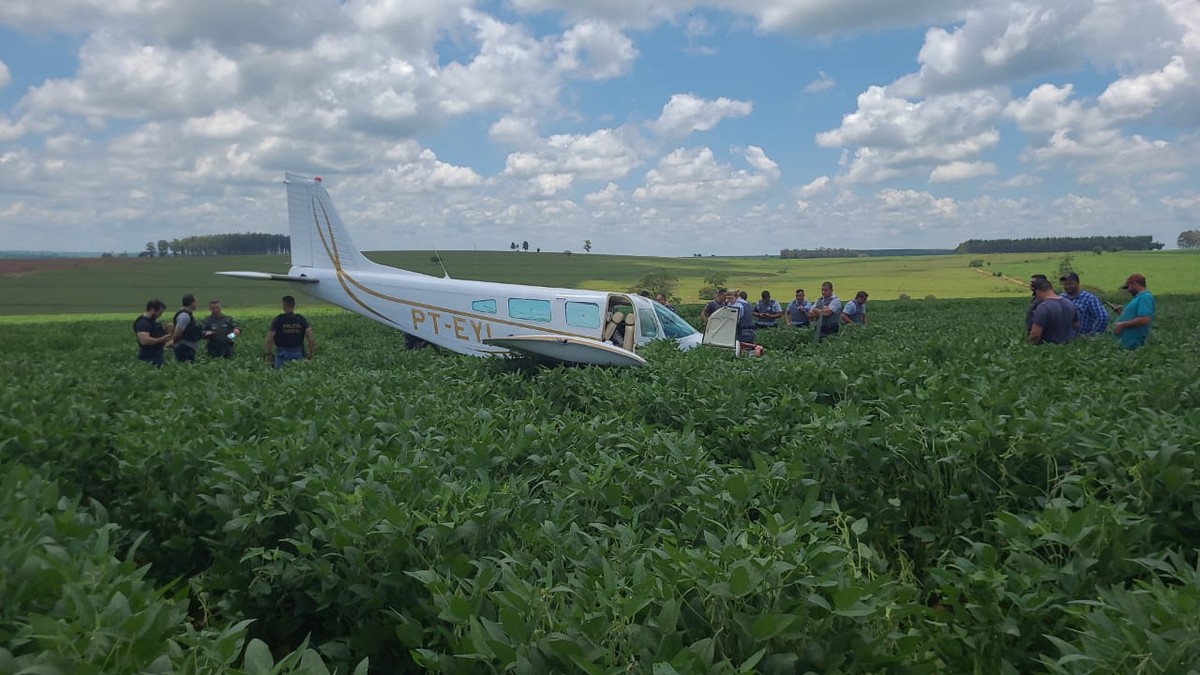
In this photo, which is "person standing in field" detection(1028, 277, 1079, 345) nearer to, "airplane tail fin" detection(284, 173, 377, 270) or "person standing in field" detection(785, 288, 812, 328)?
"person standing in field" detection(785, 288, 812, 328)

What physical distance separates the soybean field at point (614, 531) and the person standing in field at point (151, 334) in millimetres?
5772

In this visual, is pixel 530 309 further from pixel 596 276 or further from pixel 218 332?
pixel 596 276

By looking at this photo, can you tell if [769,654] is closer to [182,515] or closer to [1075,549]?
[1075,549]

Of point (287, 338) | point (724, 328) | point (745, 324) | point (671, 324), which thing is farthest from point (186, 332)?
point (745, 324)

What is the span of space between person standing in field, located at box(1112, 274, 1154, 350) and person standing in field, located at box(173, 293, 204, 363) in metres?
14.5

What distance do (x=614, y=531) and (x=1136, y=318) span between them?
9791 mm

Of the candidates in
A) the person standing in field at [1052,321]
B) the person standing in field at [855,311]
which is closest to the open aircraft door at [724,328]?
the person standing in field at [1052,321]

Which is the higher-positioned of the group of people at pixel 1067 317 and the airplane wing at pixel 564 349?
the group of people at pixel 1067 317

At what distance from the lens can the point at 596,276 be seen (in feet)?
253

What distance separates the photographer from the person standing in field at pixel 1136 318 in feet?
31.4

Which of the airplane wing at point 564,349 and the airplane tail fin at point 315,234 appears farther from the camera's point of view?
the airplane tail fin at point 315,234

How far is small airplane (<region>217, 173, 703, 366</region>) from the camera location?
13852 mm

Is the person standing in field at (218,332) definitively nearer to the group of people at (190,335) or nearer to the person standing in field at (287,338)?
the group of people at (190,335)

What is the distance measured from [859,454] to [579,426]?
5.76 feet
